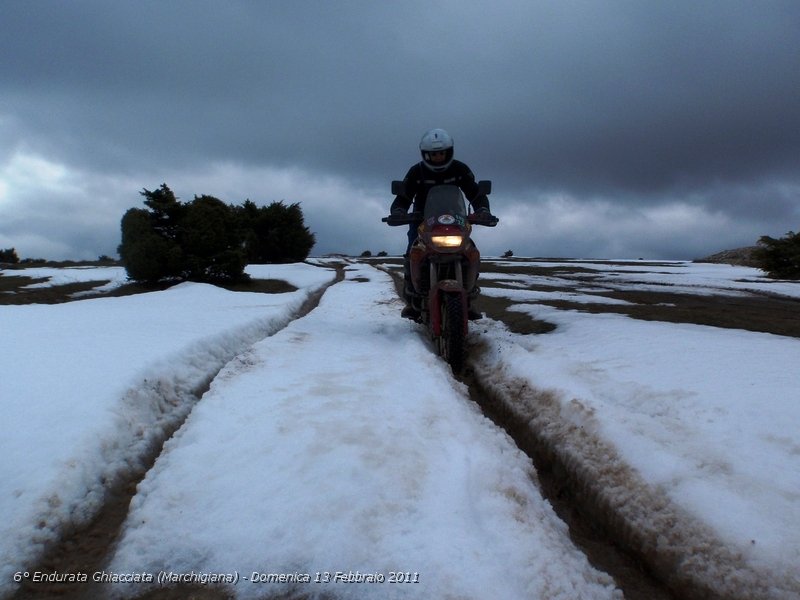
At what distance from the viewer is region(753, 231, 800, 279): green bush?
48.2 feet

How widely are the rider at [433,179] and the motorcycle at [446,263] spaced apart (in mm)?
322

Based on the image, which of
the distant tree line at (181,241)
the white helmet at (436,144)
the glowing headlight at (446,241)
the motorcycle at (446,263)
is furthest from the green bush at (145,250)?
the glowing headlight at (446,241)

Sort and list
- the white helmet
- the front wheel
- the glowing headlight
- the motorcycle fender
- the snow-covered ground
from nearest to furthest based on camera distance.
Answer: the snow-covered ground → the front wheel → the motorcycle fender → the glowing headlight → the white helmet

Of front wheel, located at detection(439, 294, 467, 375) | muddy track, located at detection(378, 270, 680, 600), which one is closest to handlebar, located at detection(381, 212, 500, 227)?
front wheel, located at detection(439, 294, 467, 375)

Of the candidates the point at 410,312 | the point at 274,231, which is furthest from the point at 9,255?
the point at 410,312

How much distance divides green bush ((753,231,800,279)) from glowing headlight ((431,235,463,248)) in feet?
47.6

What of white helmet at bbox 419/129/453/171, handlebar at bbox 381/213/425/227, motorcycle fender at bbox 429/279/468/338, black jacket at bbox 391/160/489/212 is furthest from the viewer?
black jacket at bbox 391/160/489/212

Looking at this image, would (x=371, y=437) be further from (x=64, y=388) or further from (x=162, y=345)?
(x=162, y=345)

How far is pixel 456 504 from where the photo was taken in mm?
2465

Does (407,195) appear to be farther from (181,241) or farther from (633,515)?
(181,241)

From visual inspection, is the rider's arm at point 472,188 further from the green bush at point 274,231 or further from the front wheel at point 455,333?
the green bush at point 274,231

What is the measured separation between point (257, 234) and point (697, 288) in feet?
113

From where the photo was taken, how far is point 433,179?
285 inches

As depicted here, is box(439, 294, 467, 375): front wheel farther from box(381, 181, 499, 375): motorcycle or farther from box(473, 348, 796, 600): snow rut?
box(473, 348, 796, 600): snow rut
